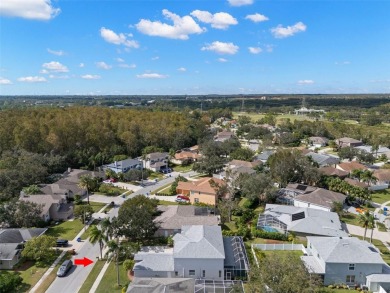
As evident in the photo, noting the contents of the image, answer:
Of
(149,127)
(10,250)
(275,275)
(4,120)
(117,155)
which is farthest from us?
(149,127)

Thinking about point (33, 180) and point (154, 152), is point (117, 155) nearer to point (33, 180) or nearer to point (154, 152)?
point (154, 152)

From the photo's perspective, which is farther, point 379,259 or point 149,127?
point 149,127

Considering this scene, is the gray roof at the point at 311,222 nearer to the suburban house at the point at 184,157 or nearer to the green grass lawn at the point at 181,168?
the green grass lawn at the point at 181,168

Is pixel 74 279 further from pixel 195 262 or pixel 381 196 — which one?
pixel 381 196

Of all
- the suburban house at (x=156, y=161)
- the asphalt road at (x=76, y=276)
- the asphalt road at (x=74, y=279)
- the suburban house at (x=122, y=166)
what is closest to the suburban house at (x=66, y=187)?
the suburban house at (x=122, y=166)

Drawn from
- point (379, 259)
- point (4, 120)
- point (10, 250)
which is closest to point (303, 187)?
point (379, 259)

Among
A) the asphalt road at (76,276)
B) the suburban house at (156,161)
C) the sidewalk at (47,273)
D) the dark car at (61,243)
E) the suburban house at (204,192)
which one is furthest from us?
the suburban house at (156,161)

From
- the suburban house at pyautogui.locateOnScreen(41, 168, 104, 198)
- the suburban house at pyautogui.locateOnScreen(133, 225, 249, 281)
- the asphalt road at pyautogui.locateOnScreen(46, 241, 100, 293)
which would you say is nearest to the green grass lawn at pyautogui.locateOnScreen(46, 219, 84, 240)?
the asphalt road at pyautogui.locateOnScreen(46, 241, 100, 293)
